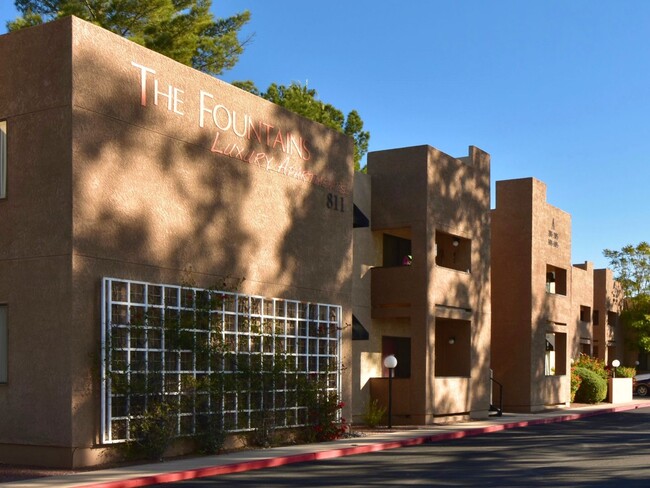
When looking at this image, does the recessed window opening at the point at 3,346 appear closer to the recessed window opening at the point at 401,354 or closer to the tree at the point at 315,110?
the recessed window opening at the point at 401,354

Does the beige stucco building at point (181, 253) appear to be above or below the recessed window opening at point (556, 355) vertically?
above

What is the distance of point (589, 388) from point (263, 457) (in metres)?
24.2

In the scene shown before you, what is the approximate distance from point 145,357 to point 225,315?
7.89 ft

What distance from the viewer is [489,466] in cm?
1672

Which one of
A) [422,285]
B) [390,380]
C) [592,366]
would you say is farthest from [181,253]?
[592,366]

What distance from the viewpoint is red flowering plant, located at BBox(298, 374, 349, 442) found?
20.5 m

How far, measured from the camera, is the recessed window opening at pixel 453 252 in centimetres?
2897

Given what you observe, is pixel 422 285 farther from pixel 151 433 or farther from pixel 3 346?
pixel 3 346

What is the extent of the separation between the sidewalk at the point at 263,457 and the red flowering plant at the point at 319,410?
399mm

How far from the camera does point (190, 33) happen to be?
38.9 meters

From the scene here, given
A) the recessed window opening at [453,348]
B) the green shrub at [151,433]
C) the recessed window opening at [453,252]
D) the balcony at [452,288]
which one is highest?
the recessed window opening at [453,252]

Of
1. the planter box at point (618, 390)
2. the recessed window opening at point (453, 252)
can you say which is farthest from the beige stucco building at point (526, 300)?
the recessed window opening at point (453, 252)

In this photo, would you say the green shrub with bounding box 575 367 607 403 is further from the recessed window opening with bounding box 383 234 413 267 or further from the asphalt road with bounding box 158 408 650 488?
the asphalt road with bounding box 158 408 650 488

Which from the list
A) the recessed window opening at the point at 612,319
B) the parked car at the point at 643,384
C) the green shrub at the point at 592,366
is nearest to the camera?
the green shrub at the point at 592,366
